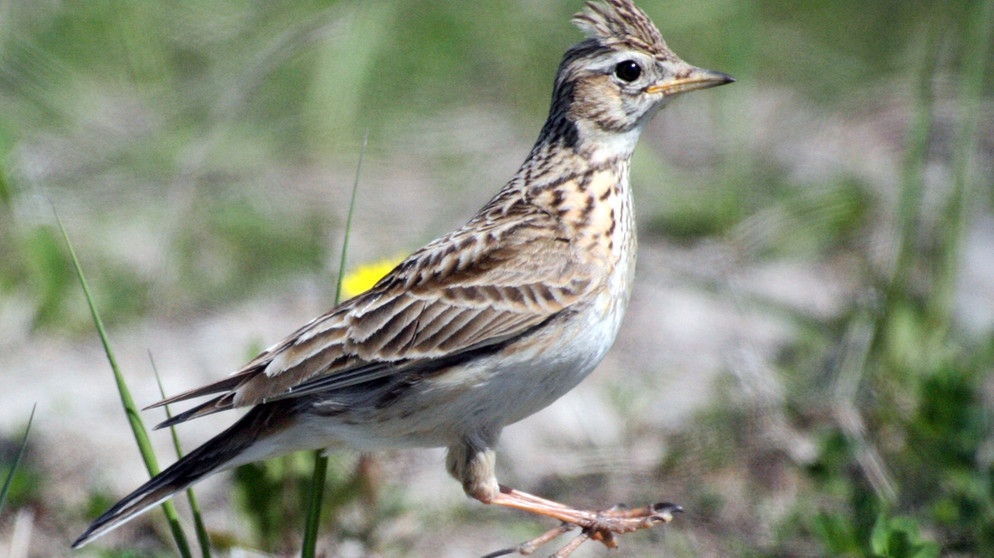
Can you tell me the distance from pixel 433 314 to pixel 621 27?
114cm

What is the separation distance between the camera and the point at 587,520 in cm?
396

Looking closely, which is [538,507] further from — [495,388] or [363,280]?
[363,280]

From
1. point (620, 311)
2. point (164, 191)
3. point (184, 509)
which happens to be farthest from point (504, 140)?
point (620, 311)

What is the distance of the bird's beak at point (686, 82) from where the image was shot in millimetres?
4230

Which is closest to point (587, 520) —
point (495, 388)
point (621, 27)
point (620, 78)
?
point (495, 388)

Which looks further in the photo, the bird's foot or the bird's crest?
the bird's crest

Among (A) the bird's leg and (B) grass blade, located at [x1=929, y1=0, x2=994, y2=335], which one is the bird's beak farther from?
(B) grass blade, located at [x1=929, y1=0, x2=994, y2=335]

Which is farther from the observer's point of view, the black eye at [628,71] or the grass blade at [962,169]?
the grass blade at [962,169]

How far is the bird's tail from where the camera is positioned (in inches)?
148

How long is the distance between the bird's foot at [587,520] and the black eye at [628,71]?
4.47 ft

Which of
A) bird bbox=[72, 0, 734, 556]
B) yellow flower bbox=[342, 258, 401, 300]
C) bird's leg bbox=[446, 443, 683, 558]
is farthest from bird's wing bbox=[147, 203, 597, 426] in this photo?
yellow flower bbox=[342, 258, 401, 300]

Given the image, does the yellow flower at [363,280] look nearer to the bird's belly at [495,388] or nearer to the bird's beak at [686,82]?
the bird's belly at [495,388]

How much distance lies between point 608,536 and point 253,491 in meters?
1.38

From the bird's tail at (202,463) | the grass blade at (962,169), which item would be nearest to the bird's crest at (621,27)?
the bird's tail at (202,463)
